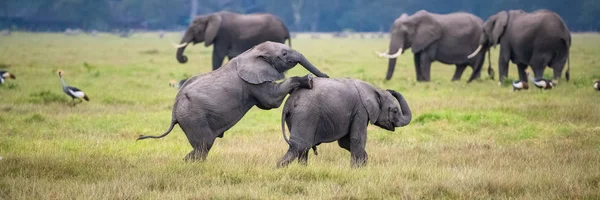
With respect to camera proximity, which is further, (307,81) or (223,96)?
(223,96)

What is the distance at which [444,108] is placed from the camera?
15172 millimetres

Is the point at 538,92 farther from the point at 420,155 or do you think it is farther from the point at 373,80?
the point at 420,155

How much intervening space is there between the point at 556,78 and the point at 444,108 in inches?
203

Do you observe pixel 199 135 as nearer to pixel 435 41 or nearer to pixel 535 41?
pixel 535 41

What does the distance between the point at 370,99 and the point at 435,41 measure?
13809mm

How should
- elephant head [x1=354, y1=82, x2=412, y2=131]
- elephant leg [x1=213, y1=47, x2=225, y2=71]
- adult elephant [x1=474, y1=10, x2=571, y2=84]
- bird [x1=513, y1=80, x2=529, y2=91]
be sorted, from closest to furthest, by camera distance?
elephant head [x1=354, y1=82, x2=412, y2=131] → bird [x1=513, y1=80, x2=529, y2=91] → adult elephant [x1=474, y1=10, x2=571, y2=84] → elephant leg [x1=213, y1=47, x2=225, y2=71]

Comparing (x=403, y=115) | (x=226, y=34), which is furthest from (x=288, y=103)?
(x=226, y=34)

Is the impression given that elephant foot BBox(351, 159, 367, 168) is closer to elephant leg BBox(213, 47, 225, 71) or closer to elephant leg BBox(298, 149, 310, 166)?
elephant leg BBox(298, 149, 310, 166)

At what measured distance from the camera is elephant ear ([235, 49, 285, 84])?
8805mm

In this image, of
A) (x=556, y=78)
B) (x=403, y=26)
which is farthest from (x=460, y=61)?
(x=556, y=78)

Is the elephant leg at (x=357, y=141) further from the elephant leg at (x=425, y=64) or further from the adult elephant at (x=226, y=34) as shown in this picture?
the adult elephant at (x=226, y=34)

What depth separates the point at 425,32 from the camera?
2228 cm

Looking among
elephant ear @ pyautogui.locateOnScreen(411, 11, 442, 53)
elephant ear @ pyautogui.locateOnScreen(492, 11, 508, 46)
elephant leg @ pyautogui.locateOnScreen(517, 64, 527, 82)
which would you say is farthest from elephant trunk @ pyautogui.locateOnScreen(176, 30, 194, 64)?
elephant leg @ pyautogui.locateOnScreen(517, 64, 527, 82)

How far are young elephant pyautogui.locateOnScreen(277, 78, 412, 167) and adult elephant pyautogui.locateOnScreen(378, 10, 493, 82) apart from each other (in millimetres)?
13006
